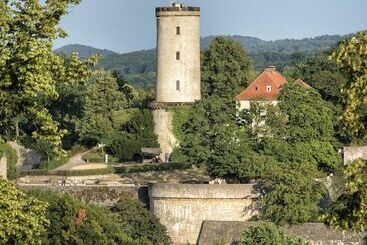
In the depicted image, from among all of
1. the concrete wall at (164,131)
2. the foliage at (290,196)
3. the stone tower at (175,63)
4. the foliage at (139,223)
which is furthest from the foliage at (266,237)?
the stone tower at (175,63)

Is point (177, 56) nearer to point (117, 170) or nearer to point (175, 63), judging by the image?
point (175, 63)

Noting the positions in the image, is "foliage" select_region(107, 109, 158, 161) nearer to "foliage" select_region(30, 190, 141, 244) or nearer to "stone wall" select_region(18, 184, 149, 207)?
"stone wall" select_region(18, 184, 149, 207)

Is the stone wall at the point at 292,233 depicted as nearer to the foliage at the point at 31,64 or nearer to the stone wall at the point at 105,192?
the stone wall at the point at 105,192

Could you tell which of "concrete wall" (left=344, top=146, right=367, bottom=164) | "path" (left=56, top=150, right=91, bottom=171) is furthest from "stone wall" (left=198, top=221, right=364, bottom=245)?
"path" (left=56, top=150, right=91, bottom=171)

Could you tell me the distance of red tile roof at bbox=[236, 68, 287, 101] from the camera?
60.0 meters

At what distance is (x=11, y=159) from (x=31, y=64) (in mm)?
39859

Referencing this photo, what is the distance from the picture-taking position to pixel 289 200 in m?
41.7

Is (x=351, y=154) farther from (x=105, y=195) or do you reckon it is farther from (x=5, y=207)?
(x=5, y=207)

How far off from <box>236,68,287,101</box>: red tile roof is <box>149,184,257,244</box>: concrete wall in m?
14.5

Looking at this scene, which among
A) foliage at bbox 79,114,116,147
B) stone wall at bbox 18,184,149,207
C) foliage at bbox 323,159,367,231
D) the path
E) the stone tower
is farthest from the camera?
foliage at bbox 79,114,116,147

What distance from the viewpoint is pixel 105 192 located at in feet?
154

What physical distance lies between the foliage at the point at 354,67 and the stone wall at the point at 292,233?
2415 centimetres

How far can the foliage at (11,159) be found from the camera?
53.2 m

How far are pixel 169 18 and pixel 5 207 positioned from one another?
4387 cm
